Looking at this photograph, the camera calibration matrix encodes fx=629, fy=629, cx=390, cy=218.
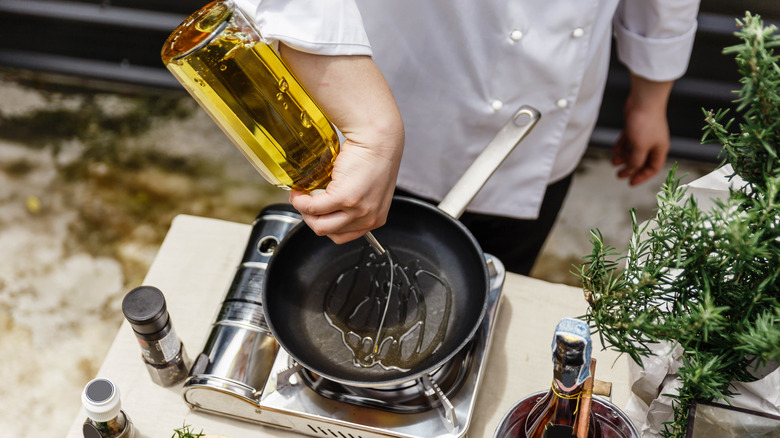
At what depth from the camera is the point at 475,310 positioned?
2.67 feet

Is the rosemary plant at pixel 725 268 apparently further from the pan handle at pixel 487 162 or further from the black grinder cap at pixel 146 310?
the black grinder cap at pixel 146 310

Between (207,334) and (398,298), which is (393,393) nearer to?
(398,298)

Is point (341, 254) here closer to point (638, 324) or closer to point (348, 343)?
point (348, 343)

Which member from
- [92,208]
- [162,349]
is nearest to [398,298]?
[162,349]

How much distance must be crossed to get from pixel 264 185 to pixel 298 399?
1425mm

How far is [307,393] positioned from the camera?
0.80m

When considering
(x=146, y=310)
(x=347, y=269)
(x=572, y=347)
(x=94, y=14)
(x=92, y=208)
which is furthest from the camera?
(x=94, y=14)

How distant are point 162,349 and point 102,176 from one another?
60.4 inches

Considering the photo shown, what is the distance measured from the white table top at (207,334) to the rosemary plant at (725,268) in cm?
34

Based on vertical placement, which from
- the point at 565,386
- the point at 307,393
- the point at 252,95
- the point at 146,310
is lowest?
the point at 307,393

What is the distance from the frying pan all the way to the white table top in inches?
4.5

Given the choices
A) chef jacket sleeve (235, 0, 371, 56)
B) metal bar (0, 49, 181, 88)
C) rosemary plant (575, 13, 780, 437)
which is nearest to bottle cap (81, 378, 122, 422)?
chef jacket sleeve (235, 0, 371, 56)

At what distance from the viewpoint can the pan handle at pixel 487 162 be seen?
0.87 metres

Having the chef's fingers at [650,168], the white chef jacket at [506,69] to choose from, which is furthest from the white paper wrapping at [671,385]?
the chef's fingers at [650,168]
